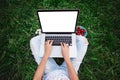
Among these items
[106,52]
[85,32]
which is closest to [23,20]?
[85,32]

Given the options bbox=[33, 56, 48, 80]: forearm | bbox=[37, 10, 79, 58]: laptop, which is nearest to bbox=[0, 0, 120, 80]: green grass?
bbox=[37, 10, 79, 58]: laptop

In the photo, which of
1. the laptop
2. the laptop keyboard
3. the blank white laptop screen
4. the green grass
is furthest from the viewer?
the green grass

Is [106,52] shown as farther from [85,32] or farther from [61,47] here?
[61,47]

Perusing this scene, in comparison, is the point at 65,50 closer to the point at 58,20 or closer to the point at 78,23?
the point at 58,20

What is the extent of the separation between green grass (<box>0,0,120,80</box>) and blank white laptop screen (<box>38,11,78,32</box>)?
0.62 metres

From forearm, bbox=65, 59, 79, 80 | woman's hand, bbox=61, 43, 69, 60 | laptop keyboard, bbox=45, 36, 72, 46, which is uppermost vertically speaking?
laptop keyboard, bbox=45, 36, 72, 46

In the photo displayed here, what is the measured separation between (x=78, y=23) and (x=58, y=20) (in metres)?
0.80

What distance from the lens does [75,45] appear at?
3.70 meters

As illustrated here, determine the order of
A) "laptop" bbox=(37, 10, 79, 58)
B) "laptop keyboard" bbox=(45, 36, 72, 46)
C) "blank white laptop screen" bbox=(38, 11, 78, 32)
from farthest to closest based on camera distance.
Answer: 1. "laptop keyboard" bbox=(45, 36, 72, 46)
2. "laptop" bbox=(37, 10, 79, 58)
3. "blank white laptop screen" bbox=(38, 11, 78, 32)

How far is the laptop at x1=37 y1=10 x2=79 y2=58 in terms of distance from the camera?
11.6 feet

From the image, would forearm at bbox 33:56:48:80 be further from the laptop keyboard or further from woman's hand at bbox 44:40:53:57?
the laptop keyboard

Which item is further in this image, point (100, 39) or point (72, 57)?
point (100, 39)

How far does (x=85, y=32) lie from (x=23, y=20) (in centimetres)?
98

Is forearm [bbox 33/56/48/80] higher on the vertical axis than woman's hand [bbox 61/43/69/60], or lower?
lower
